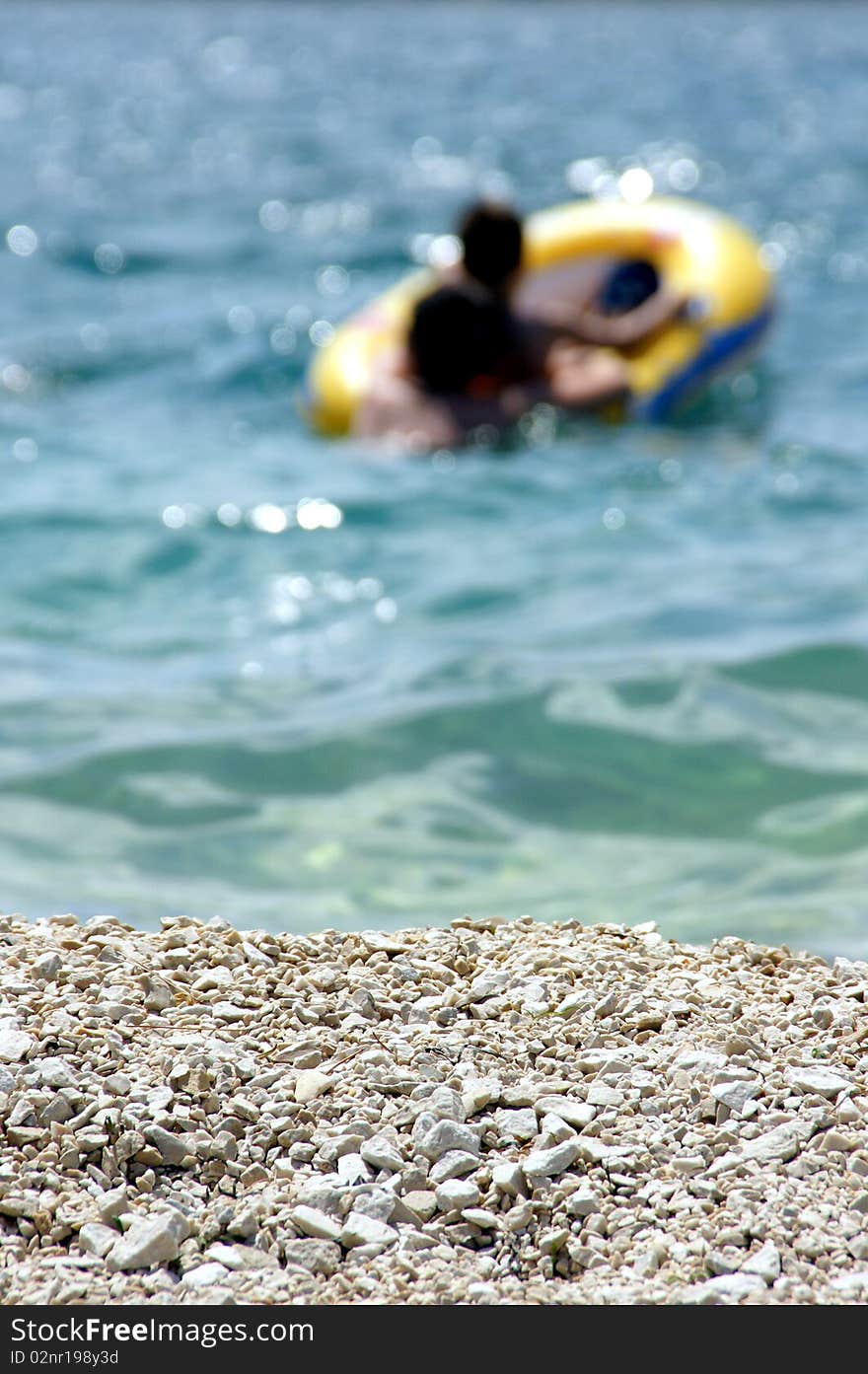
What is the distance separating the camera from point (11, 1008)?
214 cm

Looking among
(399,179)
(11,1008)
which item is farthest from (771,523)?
(399,179)

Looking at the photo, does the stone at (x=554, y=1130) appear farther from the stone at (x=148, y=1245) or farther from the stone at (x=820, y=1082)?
the stone at (x=148, y=1245)

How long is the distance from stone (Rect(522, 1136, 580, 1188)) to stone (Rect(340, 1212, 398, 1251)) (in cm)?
17

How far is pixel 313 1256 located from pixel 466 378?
5129 millimetres

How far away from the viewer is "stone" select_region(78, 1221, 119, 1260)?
68.7 inches

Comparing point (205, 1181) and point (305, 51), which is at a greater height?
point (305, 51)

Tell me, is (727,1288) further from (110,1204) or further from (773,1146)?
(110,1204)

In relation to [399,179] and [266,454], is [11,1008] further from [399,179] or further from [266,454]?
[399,179]

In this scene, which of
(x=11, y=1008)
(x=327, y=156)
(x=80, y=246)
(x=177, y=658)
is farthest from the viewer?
(x=327, y=156)

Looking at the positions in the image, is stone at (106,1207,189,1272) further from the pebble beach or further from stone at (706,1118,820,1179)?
stone at (706,1118,820,1179)

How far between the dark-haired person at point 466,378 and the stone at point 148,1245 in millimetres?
4847

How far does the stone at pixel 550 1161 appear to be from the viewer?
6.04 ft

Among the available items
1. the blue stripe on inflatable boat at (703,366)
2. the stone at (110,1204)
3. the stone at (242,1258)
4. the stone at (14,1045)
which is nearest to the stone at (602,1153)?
the stone at (242,1258)

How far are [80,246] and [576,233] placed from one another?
14.2ft
